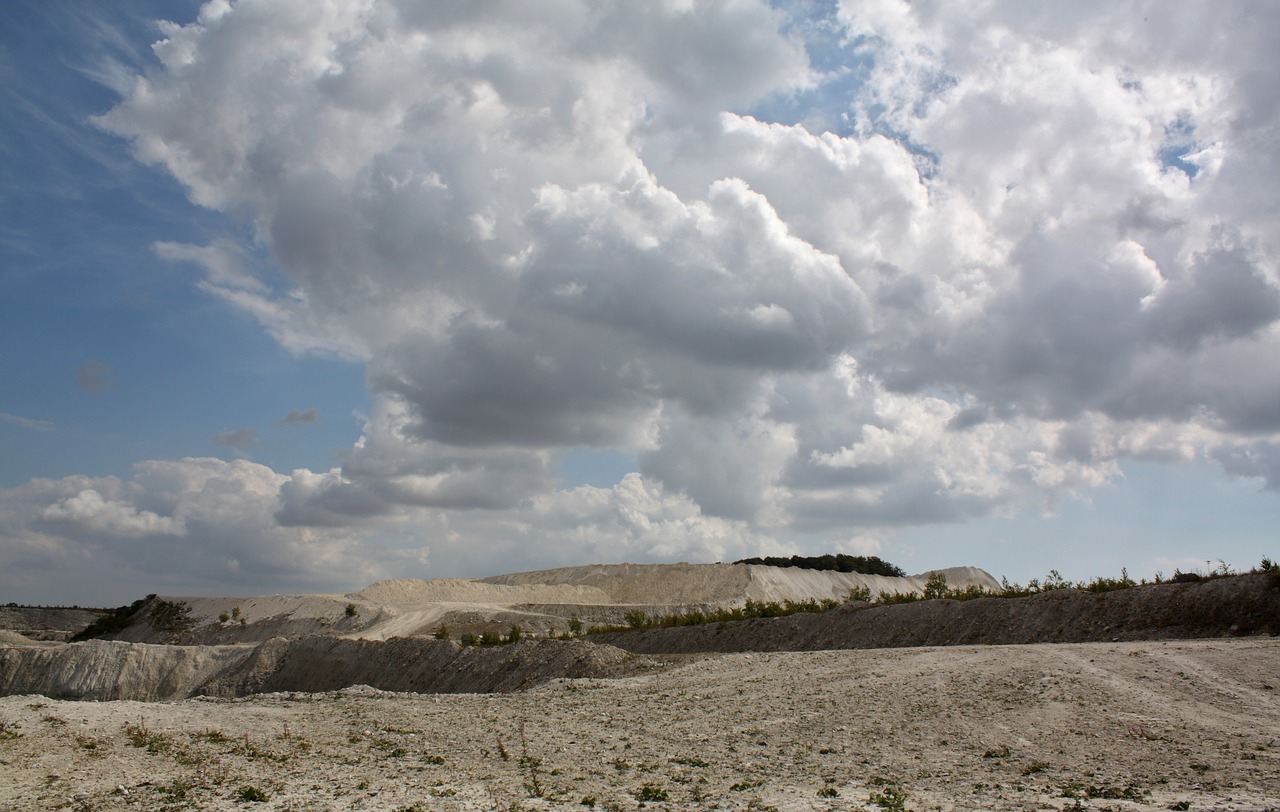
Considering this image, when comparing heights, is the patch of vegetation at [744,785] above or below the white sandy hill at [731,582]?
below

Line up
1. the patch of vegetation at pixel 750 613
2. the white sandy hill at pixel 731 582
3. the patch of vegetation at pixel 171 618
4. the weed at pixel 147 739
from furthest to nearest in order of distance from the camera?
1. the white sandy hill at pixel 731 582
2. the patch of vegetation at pixel 171 618
3. the patch of vegetation at pixel 750 613
4. the weed at pixel 147 739

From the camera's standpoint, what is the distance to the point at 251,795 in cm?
980

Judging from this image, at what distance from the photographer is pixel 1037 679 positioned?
13.9 metres

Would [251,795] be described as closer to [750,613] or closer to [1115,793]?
[1115,793]

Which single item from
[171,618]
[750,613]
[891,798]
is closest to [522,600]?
[171,618]

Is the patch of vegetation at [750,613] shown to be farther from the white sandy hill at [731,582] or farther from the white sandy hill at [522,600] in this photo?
the white sandy hill at [731,582]

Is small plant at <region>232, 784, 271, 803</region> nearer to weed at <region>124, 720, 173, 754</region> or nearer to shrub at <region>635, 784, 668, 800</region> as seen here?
weed at <region>124, 720, 173, 754</region>

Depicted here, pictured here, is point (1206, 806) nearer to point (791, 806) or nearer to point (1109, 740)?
point (1109, 740)

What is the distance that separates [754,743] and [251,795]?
6266mm

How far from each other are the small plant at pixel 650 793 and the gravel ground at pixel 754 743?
0.08 feet

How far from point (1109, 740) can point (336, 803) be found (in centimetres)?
927

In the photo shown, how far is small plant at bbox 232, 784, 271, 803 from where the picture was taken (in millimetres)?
9695

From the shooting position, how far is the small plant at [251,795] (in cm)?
970

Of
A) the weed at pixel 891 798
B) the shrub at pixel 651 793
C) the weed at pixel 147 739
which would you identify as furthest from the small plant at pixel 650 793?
the weed at pixel 147 739
